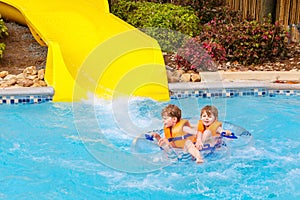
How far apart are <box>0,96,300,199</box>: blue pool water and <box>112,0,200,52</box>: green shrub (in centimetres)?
197

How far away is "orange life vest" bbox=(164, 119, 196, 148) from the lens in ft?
16.7

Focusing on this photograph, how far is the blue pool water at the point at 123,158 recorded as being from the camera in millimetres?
4895

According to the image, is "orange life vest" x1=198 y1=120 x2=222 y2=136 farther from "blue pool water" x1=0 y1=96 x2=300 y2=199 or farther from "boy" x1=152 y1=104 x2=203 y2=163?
"blue pool water" x1=0 y1=96 x2=300 y2=199

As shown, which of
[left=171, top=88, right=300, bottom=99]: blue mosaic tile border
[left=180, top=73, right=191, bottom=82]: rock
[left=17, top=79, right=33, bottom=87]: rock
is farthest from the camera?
[left=180, top=73, right=191, bottom=82]: rock

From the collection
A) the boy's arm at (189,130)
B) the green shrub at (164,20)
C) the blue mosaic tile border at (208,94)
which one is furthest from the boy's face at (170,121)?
the green shrub at (164,20)

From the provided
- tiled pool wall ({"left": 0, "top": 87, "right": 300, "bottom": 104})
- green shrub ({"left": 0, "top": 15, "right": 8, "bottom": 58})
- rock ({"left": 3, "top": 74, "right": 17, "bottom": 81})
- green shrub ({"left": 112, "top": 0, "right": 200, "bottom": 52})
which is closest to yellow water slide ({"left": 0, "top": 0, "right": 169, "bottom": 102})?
tiled pool wall ({"left": 0, "top": 87, "right": 300, "bottom": 104})

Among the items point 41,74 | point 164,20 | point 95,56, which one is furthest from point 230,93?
point 41,74

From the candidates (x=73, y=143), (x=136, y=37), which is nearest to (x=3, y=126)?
(x=73, y=143)

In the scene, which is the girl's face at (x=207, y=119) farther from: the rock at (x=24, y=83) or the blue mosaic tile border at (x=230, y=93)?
the rock at (x=24, y=83)

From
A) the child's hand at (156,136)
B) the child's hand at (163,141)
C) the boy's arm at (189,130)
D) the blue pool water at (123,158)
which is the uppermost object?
the boy's arm at (189,130)

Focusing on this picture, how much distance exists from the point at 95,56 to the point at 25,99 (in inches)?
60.6

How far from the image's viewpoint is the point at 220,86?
7.58 meters

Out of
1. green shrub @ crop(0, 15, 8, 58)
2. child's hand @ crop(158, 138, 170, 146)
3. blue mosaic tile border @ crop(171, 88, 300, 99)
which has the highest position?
green shrub @ crop(0, 15, 8, 58)

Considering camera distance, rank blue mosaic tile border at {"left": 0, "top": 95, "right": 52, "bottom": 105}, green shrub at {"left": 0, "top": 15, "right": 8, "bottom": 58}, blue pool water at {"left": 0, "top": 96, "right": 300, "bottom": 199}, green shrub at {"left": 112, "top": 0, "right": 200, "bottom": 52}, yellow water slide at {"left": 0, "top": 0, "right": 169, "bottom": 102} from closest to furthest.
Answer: blue pool water at {"left": 0, "top": 96, "right": 300, "bottom": 199}, yellow water slide at {"left": 0, "top": 0, "right": 169, "bottom": 102}, blue mosaic tile border at {"left": 0, "top": 95, "right": 52, "bottom": 105}, green shrub at {"left": 0, "top": 15, "right": 8, "bottom": 58}, green shrub at {"left": 112, "top": 0, "right": 200, "bottom": 52}
